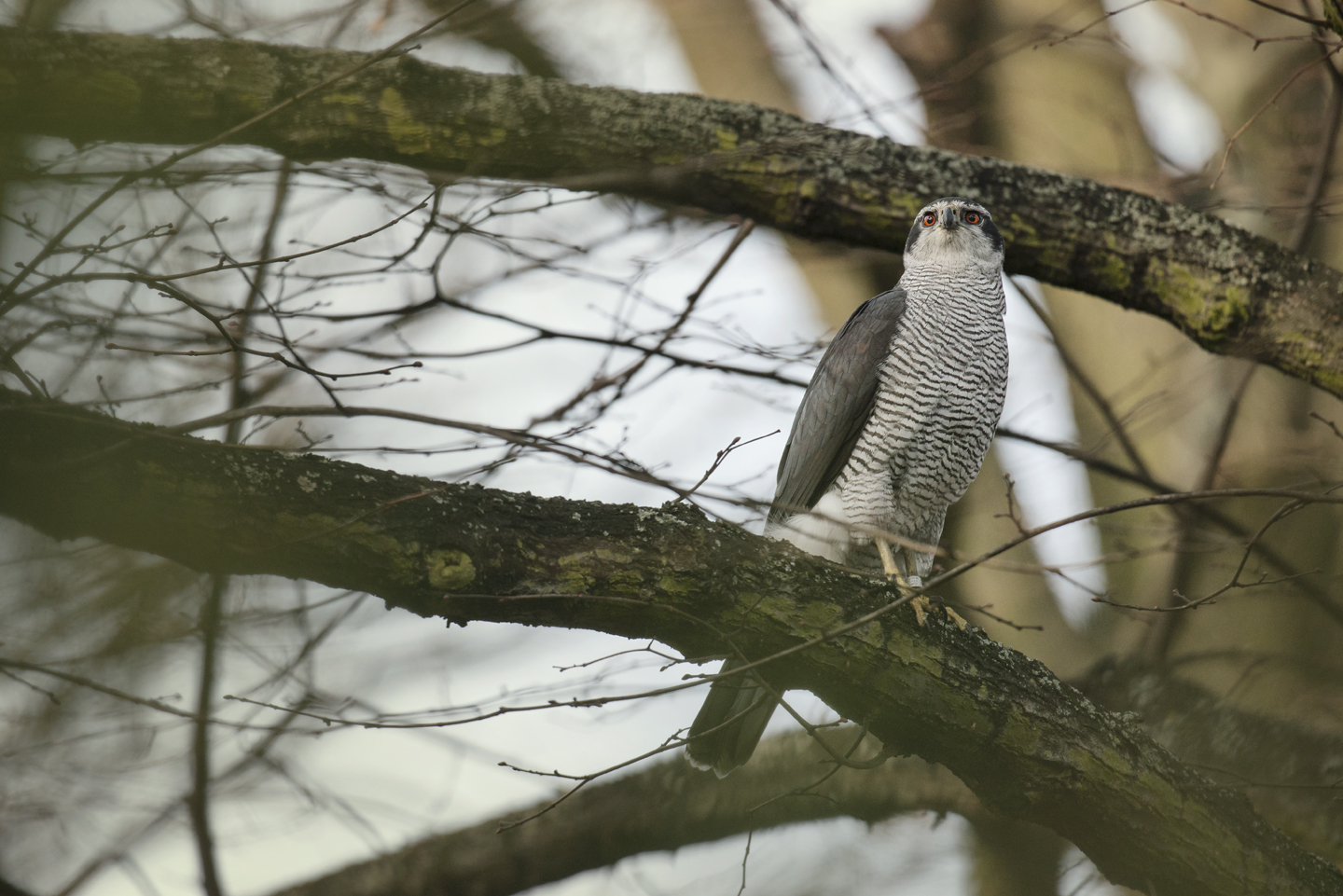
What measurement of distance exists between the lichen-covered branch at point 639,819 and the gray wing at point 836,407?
1349mm

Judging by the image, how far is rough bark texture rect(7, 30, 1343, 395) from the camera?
12.5 feet

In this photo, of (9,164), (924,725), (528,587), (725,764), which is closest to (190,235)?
(9,164)

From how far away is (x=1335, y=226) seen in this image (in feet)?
22.5

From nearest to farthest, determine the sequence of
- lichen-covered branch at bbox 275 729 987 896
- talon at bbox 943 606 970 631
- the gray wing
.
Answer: talon at bbox 943 606 970 631 < the gray wing < lichen-covered branch at bbox 275 729 987 896

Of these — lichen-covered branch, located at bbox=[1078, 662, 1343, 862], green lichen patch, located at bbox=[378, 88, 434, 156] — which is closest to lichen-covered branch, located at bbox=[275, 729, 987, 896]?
lichen-covered branch, located at bbox=[1078, 662, 1343, 862]

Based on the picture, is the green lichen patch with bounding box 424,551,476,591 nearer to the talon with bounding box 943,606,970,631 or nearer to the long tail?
the long tail

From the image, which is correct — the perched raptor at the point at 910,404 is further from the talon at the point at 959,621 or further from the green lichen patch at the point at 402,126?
the green lichen patch at the point at 402,126

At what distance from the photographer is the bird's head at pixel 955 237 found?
13.8 feet

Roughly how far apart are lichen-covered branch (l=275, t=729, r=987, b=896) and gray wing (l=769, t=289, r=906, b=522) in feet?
4.43

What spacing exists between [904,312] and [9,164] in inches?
132

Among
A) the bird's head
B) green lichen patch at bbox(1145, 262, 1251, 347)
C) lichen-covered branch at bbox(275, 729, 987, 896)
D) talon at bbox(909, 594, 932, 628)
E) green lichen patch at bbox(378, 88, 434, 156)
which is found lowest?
lichen-covered branch at bbox(275, 729, 987, 896)

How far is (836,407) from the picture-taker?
4.11 metres

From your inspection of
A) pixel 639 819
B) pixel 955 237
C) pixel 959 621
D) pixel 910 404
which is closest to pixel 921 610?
pixel 959 621

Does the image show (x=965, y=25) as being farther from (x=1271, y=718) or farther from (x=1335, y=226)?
(x=1271, y=718)
